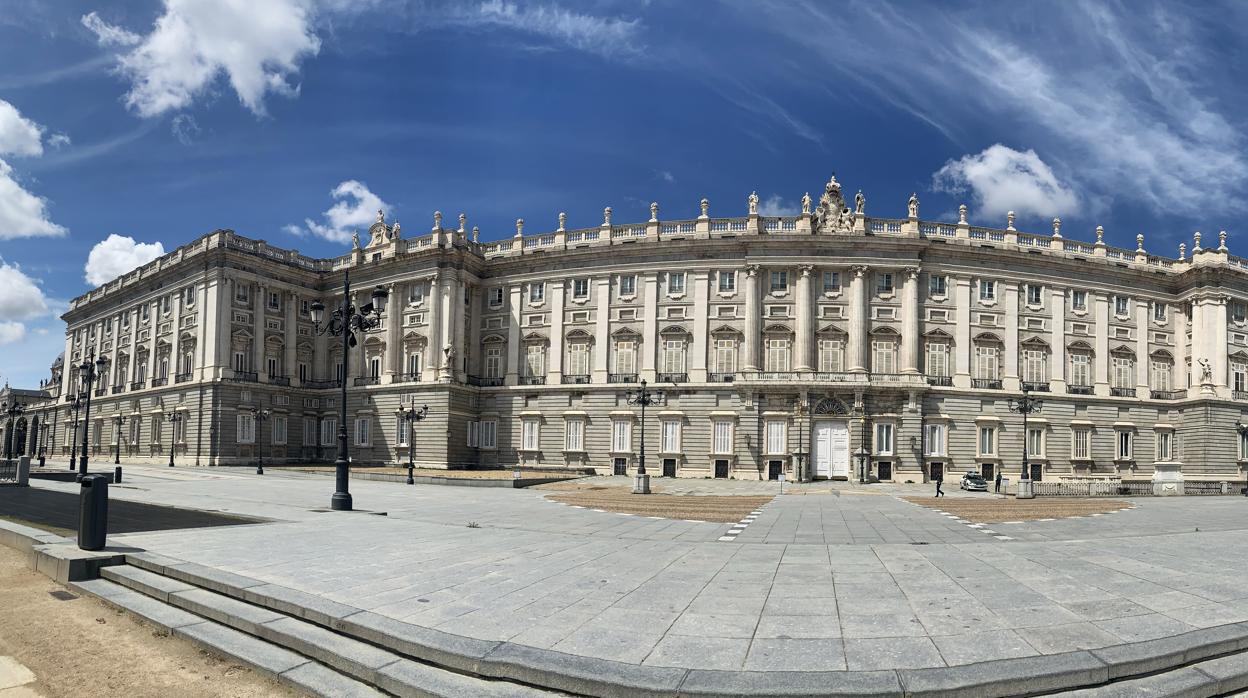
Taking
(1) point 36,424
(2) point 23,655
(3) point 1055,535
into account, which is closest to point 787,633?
(2) point 23,655

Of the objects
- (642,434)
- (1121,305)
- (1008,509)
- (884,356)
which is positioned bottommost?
(1008,509)

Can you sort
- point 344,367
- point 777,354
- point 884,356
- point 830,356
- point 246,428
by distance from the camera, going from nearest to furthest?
1. point 344,367
2. point 884,356
3. point 830,356
4. point 777,354
5. point 246,428

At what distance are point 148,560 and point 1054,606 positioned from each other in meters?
11.6

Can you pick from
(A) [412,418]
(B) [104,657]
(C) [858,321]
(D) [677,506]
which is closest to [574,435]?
(A) [412,418]

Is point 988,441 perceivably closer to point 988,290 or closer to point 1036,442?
point 1036,442

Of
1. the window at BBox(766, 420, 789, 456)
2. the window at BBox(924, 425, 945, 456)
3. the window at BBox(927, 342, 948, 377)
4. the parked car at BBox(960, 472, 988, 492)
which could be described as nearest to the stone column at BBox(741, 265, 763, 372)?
the window at BBox(766, 420, 789, 456)

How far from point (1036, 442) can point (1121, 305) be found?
1286 cm

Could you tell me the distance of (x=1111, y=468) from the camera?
49.1 m

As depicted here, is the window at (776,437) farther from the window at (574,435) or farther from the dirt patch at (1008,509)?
the dirt patch at (1008,509)

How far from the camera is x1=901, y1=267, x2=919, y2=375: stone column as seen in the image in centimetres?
4728

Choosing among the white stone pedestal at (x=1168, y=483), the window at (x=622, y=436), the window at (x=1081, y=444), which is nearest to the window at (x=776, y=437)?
the window at (x=622, y=436)

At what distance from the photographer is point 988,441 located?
47.4 m

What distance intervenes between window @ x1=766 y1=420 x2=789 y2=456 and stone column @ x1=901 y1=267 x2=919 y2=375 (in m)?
9.12

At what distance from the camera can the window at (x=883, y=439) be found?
1805 inches
